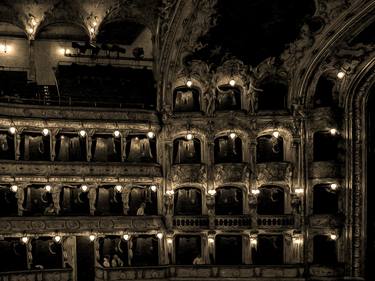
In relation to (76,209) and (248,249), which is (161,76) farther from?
A: (248,249)

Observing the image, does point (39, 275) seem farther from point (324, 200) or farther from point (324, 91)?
point (324, 91)

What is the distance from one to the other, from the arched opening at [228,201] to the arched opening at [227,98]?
16.2ft

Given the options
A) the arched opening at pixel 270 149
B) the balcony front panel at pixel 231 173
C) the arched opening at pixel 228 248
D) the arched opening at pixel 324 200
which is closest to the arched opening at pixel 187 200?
the balcony front panel at pixel 231 173

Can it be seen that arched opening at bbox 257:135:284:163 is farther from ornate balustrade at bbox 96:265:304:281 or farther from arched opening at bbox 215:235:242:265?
ornate balustrade at bbox 96:265:304:281

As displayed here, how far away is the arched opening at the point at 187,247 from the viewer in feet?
119

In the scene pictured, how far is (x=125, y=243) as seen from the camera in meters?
35.6

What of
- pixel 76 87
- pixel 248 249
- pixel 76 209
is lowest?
pixel 248 249

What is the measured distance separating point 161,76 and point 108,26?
6.25m

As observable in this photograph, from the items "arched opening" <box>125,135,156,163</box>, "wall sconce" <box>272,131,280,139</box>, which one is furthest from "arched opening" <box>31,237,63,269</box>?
"wall sconce" <box>272,131,280,139</box>

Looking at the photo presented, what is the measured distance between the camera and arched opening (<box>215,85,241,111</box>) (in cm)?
3725

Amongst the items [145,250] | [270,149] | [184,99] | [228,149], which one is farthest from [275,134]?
[145,250]

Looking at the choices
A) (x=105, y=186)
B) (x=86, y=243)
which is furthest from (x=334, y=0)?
(x=86, y=243)

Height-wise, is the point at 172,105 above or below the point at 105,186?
above

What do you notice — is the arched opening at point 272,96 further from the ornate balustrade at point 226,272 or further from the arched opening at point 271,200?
the ornate balustrade at point 226,272
